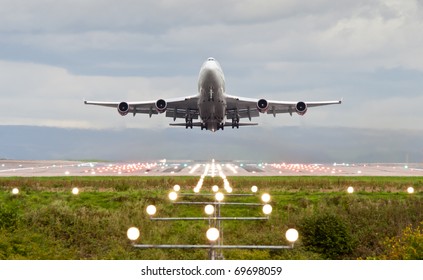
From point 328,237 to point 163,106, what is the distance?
33.8m

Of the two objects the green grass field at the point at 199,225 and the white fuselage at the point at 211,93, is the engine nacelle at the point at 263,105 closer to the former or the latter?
the white fuselage at the point at 211,93

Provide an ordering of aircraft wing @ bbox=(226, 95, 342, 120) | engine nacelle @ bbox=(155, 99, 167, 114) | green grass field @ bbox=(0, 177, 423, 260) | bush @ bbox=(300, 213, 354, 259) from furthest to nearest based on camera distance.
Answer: aircraft wing @ bbox=(226, 95, 342, 120), engine nacelle @ bbox=(155, 99, 167, 114), bush @ bbox=(300, 213, 354, 259), green grass field @ bbox=(0, 177, 423, 260)

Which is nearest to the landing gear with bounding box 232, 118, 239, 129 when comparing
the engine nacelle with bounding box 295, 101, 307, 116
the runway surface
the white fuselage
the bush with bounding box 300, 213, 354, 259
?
the white fuselage

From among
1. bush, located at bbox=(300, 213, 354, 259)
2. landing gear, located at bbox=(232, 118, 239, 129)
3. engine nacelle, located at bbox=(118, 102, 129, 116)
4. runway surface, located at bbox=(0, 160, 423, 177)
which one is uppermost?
engine nacelle, located at bbox=(118, 102, 129, 116)

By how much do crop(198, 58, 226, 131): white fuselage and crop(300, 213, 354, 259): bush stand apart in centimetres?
2518

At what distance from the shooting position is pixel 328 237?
33.8 m

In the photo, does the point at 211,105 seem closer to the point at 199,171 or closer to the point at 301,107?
the point at 301,107

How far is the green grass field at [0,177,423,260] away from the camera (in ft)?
103

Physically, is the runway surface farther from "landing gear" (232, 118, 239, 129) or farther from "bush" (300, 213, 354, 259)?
"bush" (300, 213, 354, 259)

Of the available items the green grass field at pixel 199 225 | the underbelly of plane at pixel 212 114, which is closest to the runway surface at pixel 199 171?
the underbelly of plane at pixel 212 114

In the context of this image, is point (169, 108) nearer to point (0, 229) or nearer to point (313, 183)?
point (313, 183)

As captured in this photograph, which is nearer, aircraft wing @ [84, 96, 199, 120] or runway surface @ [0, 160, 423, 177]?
aircraft wing @ [84, 96, 199, 120]
